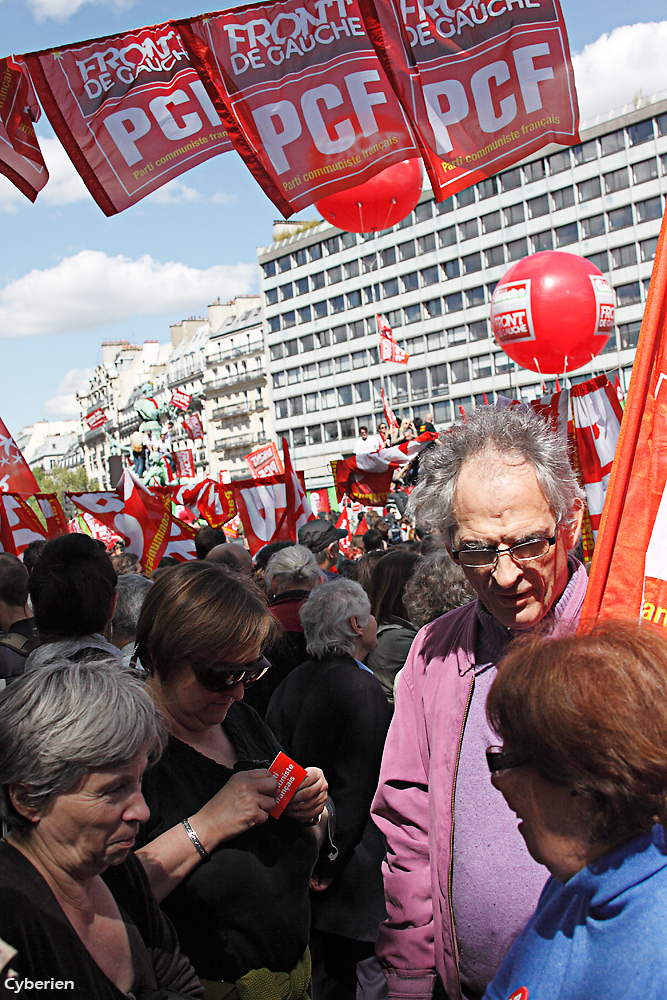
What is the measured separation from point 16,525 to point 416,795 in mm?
7369

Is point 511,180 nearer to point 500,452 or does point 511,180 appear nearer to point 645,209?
point 645,209

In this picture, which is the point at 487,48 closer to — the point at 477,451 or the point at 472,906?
the point at 477,451

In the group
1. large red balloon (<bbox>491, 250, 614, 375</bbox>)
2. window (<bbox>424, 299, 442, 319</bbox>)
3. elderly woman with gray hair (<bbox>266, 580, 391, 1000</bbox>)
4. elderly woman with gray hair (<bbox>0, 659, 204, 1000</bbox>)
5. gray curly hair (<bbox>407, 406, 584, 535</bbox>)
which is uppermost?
window (<bbox>424, 299, 442, 319</bbox>)

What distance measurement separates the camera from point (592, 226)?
4853 centimetres

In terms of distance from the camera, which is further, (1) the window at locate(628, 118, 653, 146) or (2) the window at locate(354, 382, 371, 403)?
(2) the window at locate(354, 382, 371, 403)

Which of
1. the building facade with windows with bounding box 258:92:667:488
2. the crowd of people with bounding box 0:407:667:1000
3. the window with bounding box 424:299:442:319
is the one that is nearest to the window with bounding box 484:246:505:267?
the building facade with windows with bounding box 258:92:667:488

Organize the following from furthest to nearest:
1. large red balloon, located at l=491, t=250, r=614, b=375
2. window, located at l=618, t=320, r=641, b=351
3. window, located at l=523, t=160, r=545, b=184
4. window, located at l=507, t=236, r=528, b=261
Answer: window, located at l=507, t=236, r=528, b=261 → window, located at l=523, t=160, r=545, b=184 → window, located at l=618, t=320, r=641, b=351 → large red balloon, located at l=491, t=250, r=614, b=375

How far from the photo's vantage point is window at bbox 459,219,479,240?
176 feet

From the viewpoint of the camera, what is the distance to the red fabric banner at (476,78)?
175 inches

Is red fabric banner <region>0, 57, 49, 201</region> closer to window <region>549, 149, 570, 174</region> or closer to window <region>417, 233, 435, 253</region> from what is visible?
window <region>549, 149, 570, 174</region>

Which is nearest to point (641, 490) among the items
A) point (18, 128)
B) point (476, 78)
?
point (476, 78)

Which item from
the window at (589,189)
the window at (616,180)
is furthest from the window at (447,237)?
the window at (616,180)

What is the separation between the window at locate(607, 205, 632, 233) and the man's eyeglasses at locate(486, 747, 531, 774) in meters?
50.3

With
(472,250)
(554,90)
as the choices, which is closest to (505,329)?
(554,90)
